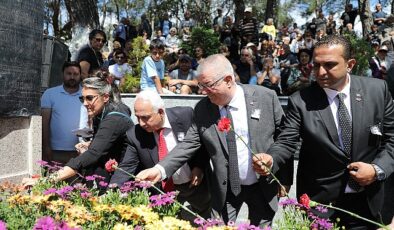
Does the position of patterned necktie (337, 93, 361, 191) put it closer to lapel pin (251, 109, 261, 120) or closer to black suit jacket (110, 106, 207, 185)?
lapel pin (251, 109, 261, 120)

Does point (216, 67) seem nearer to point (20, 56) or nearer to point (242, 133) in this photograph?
point (242, 133)

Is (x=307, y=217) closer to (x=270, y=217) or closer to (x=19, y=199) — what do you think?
(x=270, y=217)

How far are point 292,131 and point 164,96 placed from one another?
15.0 ft

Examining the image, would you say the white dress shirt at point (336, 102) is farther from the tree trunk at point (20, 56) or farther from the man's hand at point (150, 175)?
→ the tree trunk at point (20, 56)

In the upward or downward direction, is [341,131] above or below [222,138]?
above

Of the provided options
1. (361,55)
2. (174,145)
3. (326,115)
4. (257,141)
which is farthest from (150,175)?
(361,55)

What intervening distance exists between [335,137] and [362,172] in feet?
0.94

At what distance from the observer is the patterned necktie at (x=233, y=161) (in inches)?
136

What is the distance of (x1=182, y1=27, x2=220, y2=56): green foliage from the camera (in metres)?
11.9

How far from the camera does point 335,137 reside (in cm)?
304

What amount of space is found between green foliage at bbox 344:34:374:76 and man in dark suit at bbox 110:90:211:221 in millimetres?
6088

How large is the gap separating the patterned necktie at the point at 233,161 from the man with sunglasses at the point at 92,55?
13.5 feet

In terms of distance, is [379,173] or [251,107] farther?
[251,107]

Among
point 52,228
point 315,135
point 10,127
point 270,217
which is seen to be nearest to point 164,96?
point 10,127
